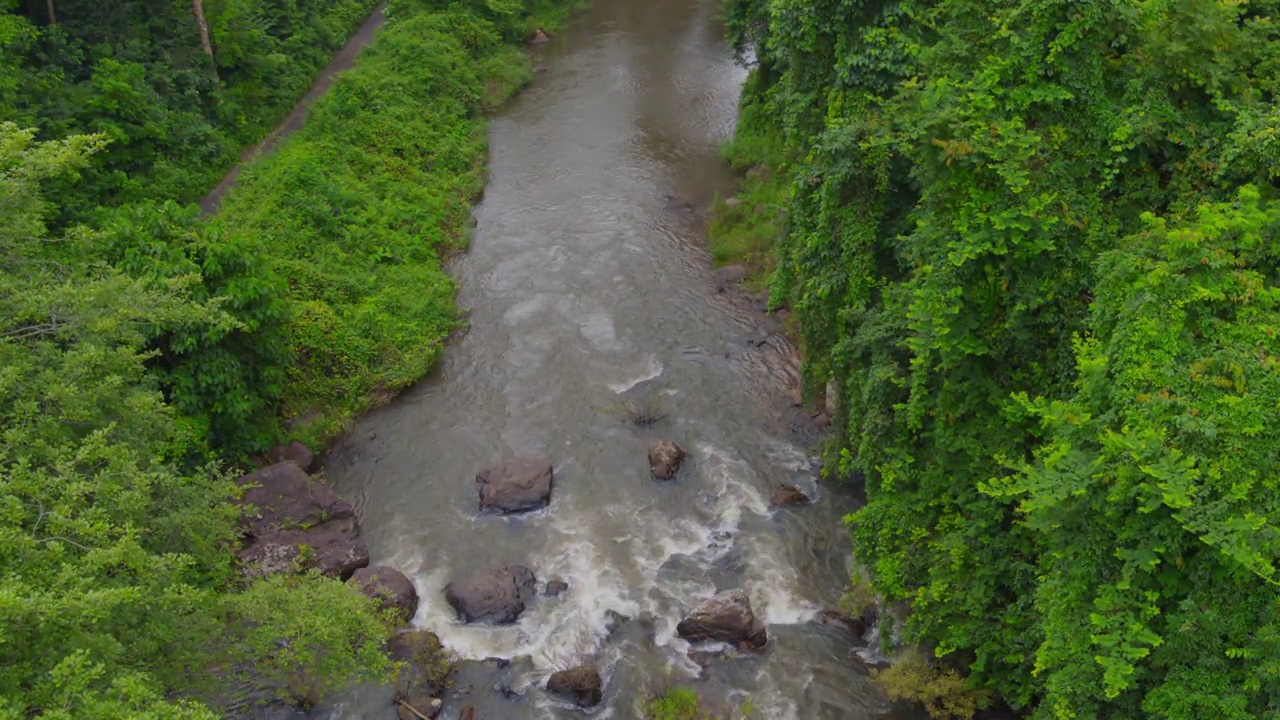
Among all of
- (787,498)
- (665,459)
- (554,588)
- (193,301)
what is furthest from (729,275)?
(193,301)

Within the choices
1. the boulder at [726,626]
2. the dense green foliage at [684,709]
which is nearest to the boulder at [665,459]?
the boulder at [726,626]

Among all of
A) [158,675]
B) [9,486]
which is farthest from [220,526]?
[9,486]

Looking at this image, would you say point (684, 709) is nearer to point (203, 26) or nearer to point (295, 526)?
point (295, 526)

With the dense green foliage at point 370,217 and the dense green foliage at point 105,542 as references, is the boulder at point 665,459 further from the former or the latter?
the dense green foliage at point 105,542

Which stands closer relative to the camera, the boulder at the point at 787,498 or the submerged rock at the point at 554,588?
the submerged rock at the point at 554,588

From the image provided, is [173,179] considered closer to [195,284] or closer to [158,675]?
[195,284]

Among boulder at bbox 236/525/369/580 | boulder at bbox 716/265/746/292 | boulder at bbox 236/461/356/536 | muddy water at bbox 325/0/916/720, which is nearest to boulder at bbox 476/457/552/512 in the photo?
muddy water at bbox 325/0/916/720
